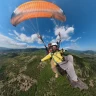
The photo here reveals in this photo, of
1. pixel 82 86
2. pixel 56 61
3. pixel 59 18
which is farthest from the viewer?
pixel 59 18

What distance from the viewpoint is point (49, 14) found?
72.0ft

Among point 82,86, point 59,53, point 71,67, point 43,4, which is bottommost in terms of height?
point 82,86

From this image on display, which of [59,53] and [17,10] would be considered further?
[17,10]

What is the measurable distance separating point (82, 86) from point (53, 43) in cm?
511

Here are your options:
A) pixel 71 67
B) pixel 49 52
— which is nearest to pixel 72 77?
pixel 71 67

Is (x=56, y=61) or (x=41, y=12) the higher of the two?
(x=41, y=12)

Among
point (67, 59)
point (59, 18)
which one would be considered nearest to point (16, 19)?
point (59, 18)

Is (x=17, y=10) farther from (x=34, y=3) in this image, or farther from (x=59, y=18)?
(x=59, y=18)

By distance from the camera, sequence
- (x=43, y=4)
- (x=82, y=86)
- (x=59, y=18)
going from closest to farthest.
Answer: (x=82, y=86), (x=43, y=4), (x=59, y=18)

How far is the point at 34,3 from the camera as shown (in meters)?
21.5

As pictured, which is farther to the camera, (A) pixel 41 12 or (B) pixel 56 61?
(A) pixel 41 12

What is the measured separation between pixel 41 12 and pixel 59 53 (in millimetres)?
6461

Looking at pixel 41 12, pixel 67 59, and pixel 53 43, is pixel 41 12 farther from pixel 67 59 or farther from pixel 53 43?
pixel 67 59

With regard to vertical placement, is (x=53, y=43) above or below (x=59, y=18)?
below
